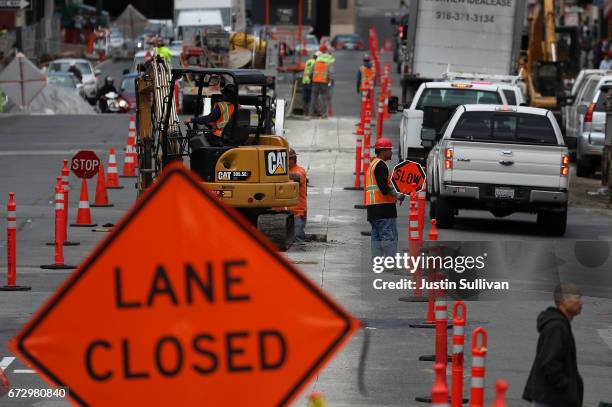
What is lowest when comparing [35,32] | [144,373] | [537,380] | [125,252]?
[35,32]

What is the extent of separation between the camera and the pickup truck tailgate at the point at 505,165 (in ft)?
72.5

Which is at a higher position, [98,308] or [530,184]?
[98,308]

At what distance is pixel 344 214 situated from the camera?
24688 mm

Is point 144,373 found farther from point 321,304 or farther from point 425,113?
point 425,113

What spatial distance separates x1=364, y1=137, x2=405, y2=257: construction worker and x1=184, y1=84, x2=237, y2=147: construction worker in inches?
98.8

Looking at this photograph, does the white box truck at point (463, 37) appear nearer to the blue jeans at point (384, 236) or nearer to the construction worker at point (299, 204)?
the construction worker at point (299, 204)

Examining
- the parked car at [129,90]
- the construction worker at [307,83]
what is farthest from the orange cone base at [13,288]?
the parked car at [129,90]

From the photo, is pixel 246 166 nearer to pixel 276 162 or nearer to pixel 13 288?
pixel 276 162

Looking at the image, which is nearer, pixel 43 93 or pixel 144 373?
pixel 144 373

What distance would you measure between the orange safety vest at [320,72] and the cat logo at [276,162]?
22082 mm

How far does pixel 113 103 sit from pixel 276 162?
2689 centimetres

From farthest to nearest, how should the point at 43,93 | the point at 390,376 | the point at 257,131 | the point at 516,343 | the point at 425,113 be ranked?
the point at 43,93
the point at 425,113
the point at 257,131
the point at 516,343
the point at 390,376

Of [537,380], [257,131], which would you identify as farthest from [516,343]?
[257,131]

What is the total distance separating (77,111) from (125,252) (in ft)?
134
